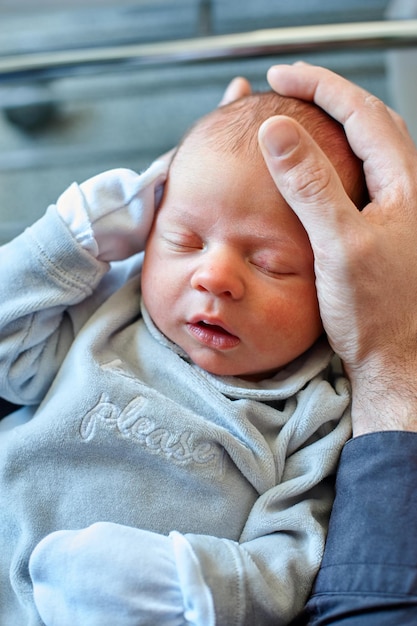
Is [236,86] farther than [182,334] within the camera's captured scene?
Yes

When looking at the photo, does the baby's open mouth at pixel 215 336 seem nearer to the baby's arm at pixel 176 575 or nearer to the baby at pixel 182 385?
the baby at pixel 182 385

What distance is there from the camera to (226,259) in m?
0.82

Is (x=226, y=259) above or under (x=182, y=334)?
above

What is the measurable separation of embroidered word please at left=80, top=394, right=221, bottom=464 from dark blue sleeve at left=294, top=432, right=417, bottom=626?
0.16 m

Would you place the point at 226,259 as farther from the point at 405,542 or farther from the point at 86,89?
the point at 86,89

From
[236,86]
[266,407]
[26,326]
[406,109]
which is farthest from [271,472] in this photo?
[406,109]

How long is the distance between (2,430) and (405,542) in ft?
1.74

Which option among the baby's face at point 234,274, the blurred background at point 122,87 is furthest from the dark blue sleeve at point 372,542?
the blurred background at point 122,87

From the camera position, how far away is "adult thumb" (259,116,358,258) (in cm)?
75

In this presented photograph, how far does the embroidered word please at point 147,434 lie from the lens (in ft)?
2.69

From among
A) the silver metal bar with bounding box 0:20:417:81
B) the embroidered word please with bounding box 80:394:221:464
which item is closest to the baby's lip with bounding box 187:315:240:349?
the embroidered word please with bounding box 80:394:221:464

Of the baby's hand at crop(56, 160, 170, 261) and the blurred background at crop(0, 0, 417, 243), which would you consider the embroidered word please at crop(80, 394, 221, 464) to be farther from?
the blurred background at crop(0, 0, 417, 243)

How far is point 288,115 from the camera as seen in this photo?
882mm

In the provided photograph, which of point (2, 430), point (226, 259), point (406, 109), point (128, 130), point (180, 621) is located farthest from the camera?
point (128, 130)
